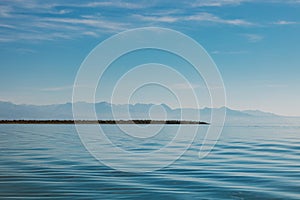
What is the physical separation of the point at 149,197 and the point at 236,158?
14057 millimetres

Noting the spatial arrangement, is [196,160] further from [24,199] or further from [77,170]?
[24,199]

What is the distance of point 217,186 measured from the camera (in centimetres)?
1662

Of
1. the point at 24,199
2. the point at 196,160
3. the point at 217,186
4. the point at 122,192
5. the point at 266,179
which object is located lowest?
the point at 24,199

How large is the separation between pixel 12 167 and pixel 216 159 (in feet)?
39.4

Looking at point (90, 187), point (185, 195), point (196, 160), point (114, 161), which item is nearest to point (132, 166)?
point (114, 161)

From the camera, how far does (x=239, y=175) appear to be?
64.6 ft

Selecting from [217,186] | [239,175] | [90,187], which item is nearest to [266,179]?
[239,175]

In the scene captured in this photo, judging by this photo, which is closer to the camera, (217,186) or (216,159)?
(217,186)

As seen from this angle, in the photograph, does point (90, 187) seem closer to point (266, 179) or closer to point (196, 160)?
point (266, 179)

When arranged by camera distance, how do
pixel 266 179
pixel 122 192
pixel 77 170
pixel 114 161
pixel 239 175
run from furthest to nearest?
pixel 114 161, pixel 77 170, pixel 239 175, pixel 266 179, pixel 122 192

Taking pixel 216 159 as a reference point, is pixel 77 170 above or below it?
below

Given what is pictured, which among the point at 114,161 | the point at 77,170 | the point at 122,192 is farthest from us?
the point at 114,161

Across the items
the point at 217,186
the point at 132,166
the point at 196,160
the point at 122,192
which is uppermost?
the point at 196,160

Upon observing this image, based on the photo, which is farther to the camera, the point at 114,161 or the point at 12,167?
the point at 114,161
